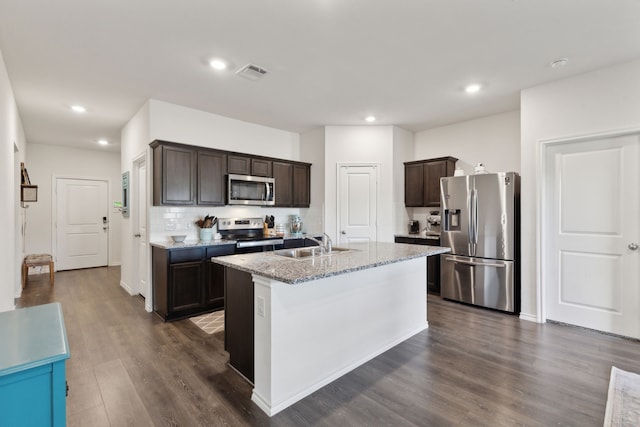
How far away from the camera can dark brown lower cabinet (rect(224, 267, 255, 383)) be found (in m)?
2.22

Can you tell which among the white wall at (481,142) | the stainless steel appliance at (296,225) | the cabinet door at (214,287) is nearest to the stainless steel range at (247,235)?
the cabinet door at (214,287)

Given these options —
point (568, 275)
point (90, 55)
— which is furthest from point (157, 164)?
point (568, 275)

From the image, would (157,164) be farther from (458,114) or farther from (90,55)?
(458,114)

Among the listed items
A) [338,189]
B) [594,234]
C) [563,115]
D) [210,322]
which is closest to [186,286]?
[210,322]

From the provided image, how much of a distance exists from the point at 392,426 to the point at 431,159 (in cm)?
412

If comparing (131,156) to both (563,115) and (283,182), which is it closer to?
(283,182)

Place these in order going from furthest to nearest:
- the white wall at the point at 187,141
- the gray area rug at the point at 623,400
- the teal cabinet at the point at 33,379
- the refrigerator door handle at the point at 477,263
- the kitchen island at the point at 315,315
Result: the white wall at the point at 187,141 → the refrigerator door handle at the point at 477,263 → the kitchen island at the point at 315,315 → the gray area rug at the point at 623,400 → the teal cabinet at the point at 33,379

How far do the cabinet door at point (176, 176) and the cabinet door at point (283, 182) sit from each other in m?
1.43

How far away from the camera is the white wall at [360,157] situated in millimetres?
5109

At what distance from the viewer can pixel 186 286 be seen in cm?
364

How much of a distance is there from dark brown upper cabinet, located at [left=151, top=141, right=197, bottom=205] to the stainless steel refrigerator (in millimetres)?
3550

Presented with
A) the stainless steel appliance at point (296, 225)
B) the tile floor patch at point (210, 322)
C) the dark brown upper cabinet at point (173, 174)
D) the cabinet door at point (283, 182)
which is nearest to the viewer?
the tile floor patch at point (210, 322)

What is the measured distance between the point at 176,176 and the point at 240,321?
2347 millimetres

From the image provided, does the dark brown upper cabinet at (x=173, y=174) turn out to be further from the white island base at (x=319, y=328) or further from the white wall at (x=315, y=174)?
the white island base at (x=319, y=328)
